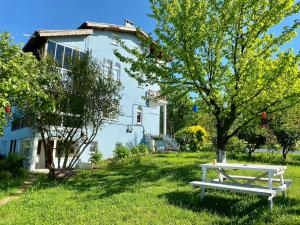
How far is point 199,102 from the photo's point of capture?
50.8 feet

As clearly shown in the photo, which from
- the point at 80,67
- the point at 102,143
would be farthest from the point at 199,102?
the point at 102,143

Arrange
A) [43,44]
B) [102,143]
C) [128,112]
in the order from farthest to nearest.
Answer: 1. [128,112]
2. [102,143]
3. [43,44]

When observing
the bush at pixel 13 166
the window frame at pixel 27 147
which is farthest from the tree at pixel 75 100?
the window frame at pixel 27 147

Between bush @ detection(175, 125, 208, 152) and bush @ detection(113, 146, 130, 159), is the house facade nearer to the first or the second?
bush @ detection(113, 146, 130, 159)

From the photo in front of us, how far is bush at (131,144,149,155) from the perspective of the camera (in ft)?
87.5

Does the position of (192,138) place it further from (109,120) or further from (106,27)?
(106,27)

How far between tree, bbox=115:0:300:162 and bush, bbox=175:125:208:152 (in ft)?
47.3

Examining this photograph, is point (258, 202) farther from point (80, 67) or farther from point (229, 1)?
point (80, 67)

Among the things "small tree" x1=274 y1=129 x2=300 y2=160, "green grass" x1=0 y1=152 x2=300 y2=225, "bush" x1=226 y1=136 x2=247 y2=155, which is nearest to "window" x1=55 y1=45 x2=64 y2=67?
"green grass" x1=0 y1=152 x2=300 y2=225

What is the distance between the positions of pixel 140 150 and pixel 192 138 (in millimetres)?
5474

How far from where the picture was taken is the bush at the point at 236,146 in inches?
1007

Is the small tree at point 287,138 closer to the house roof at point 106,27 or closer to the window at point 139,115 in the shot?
the window at point 139,115

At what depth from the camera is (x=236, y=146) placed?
25938mm

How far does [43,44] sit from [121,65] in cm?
819
